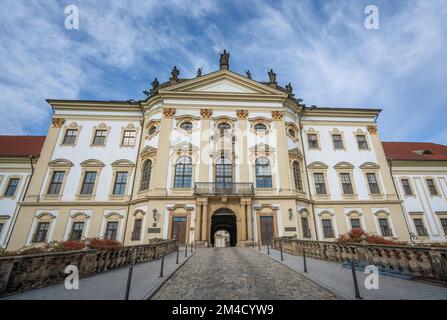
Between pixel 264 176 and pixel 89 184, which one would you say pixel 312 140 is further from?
pixel 89 184

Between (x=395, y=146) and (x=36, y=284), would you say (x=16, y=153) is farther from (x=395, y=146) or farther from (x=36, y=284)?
(x=395, y=146)

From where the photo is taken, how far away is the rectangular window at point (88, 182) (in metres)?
20.6

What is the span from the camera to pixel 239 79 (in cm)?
2416

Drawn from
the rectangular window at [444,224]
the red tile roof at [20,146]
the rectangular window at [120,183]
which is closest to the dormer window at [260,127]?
the rectangular window at [120,183]

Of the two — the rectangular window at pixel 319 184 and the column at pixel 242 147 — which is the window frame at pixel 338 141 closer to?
the rectangular window at pixel 319 184

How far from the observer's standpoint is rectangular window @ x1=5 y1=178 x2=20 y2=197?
20703 mm

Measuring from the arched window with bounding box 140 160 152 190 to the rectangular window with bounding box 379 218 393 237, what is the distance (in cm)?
2337

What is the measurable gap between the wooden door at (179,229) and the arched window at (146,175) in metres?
4.65

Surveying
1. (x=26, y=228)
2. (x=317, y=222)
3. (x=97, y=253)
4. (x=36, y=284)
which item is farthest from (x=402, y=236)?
(x=26, y=228)

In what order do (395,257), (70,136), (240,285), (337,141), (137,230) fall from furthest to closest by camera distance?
(337,141)
(70,136)
(137,230)
(395,257)
(240,285)

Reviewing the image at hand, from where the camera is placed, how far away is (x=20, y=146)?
2486cm

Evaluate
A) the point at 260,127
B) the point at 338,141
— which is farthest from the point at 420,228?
the point at 260,127

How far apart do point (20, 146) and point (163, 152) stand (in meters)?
18.7
